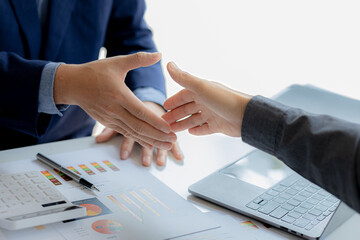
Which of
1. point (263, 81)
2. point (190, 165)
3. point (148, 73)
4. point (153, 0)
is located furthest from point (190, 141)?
point (153, 0)

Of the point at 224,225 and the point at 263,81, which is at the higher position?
the point at 224,225

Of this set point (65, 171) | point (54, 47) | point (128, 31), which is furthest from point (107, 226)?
point (128, 31)

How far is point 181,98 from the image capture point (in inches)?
45.8

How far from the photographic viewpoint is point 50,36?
1.46 m

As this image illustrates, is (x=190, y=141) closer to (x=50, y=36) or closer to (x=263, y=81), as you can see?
(x=50, y=36)

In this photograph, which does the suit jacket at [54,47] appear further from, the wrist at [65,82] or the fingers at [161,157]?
the fingers at [161,157]

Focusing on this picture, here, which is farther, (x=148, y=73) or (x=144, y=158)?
(x=148, y=73)

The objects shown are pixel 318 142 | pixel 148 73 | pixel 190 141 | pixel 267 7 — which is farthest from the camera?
pixel 267 7

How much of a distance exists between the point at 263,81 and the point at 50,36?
1.86 m

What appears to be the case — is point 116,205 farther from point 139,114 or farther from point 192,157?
point 192,157

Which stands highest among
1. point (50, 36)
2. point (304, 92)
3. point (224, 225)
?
point (50, 36)

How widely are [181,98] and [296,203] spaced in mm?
348

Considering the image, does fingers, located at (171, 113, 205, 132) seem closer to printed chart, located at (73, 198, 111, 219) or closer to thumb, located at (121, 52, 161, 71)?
thumb, located at (121, 52, 161, 71)

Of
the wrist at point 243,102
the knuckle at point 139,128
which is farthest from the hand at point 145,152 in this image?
the wrist at point 243,102
